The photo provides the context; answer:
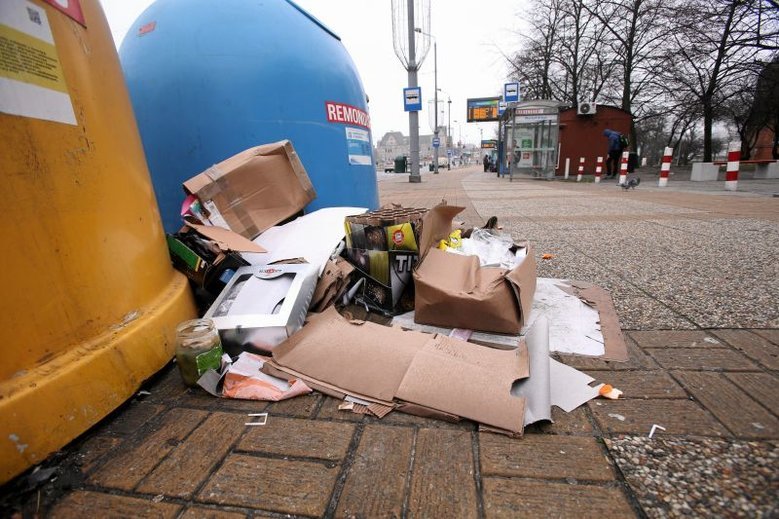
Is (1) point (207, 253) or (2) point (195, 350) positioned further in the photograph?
(1) point (207, 253)

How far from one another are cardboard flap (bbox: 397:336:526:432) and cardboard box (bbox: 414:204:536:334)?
249mm

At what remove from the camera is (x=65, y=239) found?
3.74ft

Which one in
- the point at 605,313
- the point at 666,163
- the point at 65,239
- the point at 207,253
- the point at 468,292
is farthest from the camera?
the point at 666,163

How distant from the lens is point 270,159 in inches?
87.4

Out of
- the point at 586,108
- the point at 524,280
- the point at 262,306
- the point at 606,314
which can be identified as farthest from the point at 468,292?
the point at 586,108

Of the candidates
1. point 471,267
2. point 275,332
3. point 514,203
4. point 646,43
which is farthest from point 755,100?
point 275,332

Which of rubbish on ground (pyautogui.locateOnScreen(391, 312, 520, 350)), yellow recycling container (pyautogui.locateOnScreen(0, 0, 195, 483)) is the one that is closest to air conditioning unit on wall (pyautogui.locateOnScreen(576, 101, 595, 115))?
rubbish on ground (pyautogui.locateOnScreen(391, 312, 520, 350))

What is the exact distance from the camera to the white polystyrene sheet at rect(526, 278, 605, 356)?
5.38 ft

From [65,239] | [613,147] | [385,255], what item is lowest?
[385,255]

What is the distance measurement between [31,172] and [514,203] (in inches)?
268

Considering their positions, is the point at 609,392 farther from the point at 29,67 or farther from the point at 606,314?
the point at 29,67

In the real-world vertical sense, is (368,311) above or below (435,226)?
below

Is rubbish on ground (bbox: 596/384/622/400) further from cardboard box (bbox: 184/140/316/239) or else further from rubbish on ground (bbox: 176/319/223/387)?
cardboard box (bbox: 184/140/316/239)

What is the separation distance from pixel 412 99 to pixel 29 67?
12.9 m
